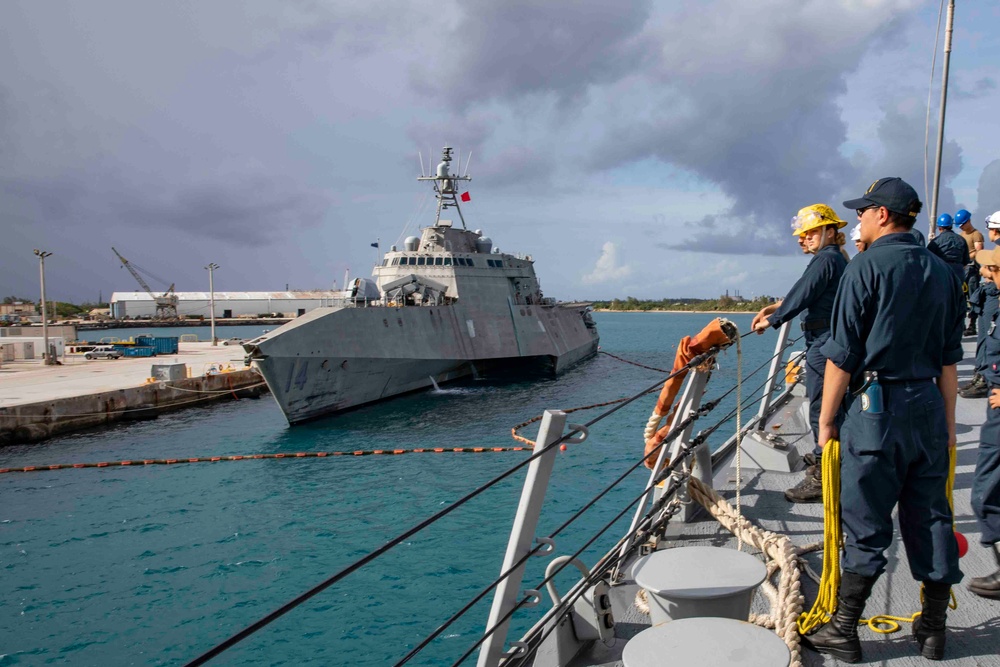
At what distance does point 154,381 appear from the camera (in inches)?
925

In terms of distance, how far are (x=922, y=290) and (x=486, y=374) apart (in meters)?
25.8

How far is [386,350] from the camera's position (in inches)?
854

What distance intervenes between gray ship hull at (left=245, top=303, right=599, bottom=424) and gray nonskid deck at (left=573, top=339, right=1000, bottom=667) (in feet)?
50.8

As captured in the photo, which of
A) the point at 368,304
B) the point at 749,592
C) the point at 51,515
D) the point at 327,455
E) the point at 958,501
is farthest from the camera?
the point at 368,304

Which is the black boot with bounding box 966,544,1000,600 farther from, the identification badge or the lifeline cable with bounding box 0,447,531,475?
the lifeline cable with bounding box 0,447,531,475

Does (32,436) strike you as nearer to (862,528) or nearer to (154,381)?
(154,381)

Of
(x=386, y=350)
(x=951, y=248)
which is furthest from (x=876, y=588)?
(x=386, y=350)

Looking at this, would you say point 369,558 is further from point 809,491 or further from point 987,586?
point 809,491

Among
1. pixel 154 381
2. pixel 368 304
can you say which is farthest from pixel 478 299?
pixel 154 381

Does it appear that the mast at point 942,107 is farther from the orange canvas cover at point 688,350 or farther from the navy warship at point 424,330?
the navy warship at point 424,330

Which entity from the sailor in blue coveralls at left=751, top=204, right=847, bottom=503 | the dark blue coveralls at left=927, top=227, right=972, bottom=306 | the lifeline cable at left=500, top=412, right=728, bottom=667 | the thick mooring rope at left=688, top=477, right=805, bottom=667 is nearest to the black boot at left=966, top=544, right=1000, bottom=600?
the thick mooring rope at left=688, top=477, right=805, bottom=667

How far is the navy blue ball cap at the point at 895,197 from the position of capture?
2.62m

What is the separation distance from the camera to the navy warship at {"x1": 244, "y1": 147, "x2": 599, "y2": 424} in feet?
63.3

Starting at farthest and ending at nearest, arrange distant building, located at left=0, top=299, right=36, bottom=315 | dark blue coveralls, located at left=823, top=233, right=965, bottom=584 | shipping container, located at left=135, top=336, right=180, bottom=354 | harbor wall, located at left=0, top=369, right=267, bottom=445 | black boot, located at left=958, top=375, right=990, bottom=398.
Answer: distant building, located at left=0, top=299, right=36, bottom=315 < shipping container, located at left=135, top=336, right=180, bottom=354 < harbor wall, located at left=0, top=369, right=267, bottom=445 < black boot, located at left=958, top=375, right=990, bottom=398 < dark blue coveralls, located at left=823, top=233, right=965, bottom=584
